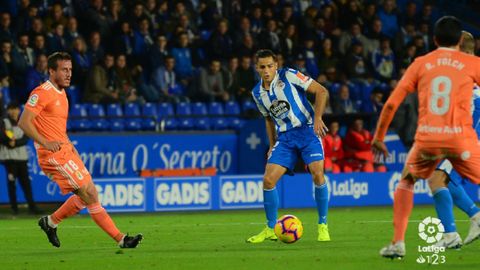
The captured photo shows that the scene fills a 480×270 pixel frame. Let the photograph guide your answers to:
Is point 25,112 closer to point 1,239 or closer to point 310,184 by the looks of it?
point 1,239

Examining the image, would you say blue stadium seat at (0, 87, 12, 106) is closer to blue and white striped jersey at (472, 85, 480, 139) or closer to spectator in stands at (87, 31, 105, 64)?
spectator in stands at (87, 31, 105, 64)

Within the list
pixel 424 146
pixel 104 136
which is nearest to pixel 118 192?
pixel 104 136

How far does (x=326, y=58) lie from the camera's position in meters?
23.5

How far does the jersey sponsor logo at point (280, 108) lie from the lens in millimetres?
12039

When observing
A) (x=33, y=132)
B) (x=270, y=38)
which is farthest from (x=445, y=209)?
(x=270, y=38)

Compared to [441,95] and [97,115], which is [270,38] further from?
[441,95]

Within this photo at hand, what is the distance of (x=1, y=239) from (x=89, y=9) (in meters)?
9.30

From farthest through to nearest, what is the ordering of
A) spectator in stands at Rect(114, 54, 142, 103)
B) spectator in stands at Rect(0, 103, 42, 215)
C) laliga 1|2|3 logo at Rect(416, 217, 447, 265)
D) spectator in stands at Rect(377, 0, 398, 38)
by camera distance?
spectator in stands at Rect(377, 0, 398, 38) < spectator in stands at Rect(114, 54, 142, 103) < spectator in stands at Rect(0, 103, 42, 215) < laliga 1|2|3 logo at Rect(416, 217, 447, 265)

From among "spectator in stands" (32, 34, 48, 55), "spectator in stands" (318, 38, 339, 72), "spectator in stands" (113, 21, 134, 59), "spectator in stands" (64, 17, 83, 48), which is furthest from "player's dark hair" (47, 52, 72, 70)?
"spectator in stands" (318, 38, 339, 72)

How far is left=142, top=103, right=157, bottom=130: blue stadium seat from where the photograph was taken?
20.8m

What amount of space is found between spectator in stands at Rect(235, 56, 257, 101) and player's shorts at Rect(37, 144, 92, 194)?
11326mm

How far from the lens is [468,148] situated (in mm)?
8492

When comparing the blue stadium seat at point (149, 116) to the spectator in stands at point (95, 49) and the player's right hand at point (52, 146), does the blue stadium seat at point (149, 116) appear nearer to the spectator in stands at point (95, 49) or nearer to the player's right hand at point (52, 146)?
the spectator in stands at point (95, 49)

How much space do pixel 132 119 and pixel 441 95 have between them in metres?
13.0
